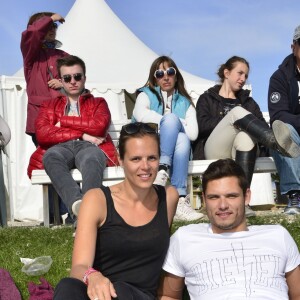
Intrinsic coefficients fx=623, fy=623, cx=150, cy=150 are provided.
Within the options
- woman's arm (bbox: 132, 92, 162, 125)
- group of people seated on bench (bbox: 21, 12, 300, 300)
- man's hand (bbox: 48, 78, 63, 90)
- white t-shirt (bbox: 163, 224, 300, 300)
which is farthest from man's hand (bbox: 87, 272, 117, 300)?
man's hand (bbox: 48, 78, 63, 90)

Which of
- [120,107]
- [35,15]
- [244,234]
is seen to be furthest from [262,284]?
[120,107]

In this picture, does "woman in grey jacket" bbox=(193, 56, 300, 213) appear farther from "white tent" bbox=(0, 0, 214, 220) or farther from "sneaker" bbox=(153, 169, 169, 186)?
"white tent" bbox=(0, 0, 214, 220)

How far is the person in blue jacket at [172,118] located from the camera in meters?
6.08

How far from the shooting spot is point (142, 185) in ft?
11.1

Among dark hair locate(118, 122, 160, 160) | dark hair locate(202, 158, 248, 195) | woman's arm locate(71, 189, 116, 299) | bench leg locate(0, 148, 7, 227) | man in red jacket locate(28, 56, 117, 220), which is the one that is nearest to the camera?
woman's arm locate(71, 189, 116, 299)

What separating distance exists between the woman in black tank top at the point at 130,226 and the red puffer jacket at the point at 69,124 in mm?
2831

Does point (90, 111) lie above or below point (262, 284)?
above

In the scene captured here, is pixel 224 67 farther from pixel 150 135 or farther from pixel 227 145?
pixel 150 135

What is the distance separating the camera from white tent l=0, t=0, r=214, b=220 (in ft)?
35.8

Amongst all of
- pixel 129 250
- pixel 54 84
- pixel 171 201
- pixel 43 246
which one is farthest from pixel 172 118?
pixel 129 250

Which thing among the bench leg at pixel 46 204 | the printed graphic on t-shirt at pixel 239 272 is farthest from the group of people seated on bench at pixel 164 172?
the bench leg at pixel 46 204

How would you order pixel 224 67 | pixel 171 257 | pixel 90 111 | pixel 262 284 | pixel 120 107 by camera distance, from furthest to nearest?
pixel 120 107
pixel 224 67
pixel 90 111
pixel 171 257
pixel 262 284

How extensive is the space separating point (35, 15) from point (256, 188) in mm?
6107

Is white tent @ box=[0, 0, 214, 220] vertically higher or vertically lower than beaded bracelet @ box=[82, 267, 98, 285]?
higher
